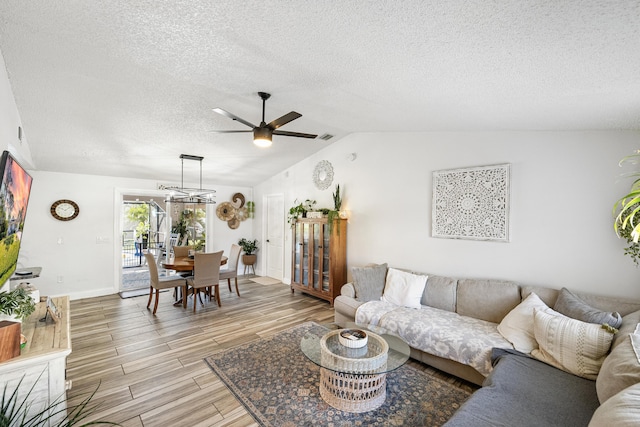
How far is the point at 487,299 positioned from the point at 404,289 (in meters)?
0.90

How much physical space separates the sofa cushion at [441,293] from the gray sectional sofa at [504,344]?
11mm

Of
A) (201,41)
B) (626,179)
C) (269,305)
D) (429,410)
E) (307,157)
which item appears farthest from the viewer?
(307,157)

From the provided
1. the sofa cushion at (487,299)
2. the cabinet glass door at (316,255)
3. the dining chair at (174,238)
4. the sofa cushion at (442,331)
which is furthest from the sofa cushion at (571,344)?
the dining chair at (174,238)

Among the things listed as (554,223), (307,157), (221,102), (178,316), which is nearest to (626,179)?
(554,223)

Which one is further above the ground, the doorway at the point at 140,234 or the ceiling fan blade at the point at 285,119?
the ceiling fan blade at the point at 285,119

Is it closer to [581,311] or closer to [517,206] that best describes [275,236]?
[517,206]

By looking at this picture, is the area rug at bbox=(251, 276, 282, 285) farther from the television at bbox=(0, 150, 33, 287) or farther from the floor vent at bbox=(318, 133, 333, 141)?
the television at bbox=(0, 150, 33, 287)

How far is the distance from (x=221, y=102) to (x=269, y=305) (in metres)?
3.25

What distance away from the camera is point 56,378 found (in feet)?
5.44

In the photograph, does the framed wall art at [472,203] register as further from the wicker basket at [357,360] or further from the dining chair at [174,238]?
the dining chair at [174,238]

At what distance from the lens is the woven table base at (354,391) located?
2.15 meters

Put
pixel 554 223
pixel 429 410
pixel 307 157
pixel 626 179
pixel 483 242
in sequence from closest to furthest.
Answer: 1. pixel 429 410
2. pixel 626 179
3. pixel 554 223
4. pixel 483 242
5. pixel 307 157

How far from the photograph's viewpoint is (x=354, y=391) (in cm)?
215

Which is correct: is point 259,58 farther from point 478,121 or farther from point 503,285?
point 503,285
